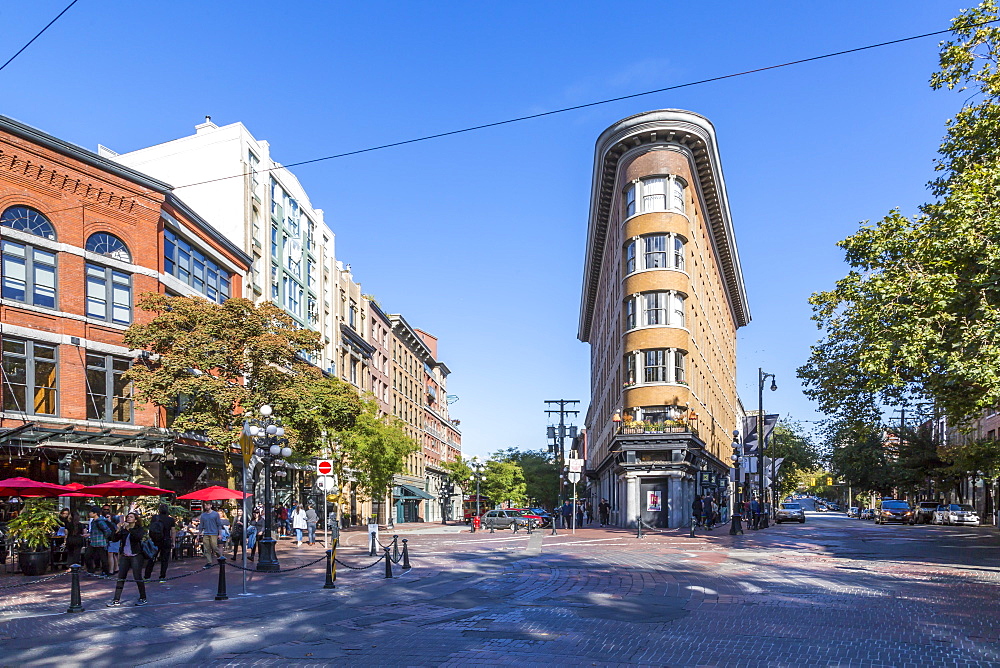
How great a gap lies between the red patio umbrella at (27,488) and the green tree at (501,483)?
74199 mm

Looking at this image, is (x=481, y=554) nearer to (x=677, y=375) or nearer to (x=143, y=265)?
(x=143, y=265)

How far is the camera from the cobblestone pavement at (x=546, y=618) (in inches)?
395

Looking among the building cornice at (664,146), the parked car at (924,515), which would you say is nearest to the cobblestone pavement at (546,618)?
the building cornice at (664,146)

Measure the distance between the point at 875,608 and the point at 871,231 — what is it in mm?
13651

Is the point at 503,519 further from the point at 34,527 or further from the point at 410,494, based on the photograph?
the point at 34,527

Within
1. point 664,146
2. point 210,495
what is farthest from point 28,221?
point 664,146

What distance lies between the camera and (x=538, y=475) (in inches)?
4441

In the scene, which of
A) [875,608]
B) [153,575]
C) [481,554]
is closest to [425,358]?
[481,554]

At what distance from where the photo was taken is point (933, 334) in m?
21.0

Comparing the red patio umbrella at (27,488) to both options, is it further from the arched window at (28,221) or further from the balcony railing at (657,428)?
the balcony railing at (657,428)

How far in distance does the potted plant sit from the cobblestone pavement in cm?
147

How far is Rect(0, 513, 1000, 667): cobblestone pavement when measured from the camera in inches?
395

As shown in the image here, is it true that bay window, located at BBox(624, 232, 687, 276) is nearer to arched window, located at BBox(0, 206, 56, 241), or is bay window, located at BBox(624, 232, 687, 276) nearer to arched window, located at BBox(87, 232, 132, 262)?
arched window, located at BBox(87, 232, 132, 262)

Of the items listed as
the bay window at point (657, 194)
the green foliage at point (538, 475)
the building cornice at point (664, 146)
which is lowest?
the green foliage at point (538, 475)
